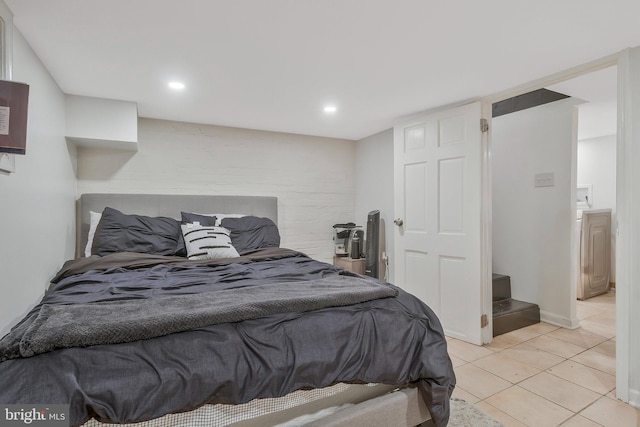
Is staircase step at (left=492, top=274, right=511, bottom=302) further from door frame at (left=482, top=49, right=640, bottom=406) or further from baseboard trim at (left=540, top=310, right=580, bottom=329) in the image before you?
door frame at (left=482, top=49, right=640, bottom=406)

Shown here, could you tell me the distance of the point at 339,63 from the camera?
2.22 metres

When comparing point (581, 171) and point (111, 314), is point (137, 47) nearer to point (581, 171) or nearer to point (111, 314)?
point (111, 314)

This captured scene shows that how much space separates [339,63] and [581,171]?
464cm

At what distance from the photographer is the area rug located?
180 cm

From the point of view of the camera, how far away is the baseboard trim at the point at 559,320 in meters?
3.22

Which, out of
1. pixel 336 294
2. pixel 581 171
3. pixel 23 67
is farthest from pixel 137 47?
pixel 581 171

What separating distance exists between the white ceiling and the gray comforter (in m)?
1.36

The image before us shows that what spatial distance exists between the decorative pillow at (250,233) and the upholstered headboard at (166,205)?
33 centimetres

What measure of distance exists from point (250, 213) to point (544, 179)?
306 cm

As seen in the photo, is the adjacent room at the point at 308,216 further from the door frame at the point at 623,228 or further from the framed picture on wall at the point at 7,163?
the framed picture on wall at the point at 7,163

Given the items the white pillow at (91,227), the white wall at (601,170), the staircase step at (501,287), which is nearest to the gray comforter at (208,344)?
the white pillow at (91,227)

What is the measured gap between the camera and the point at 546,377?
2.31m

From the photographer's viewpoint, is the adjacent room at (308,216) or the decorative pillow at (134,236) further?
the decorative pillow at (134,236)

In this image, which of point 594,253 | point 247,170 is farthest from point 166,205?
point 594,253
